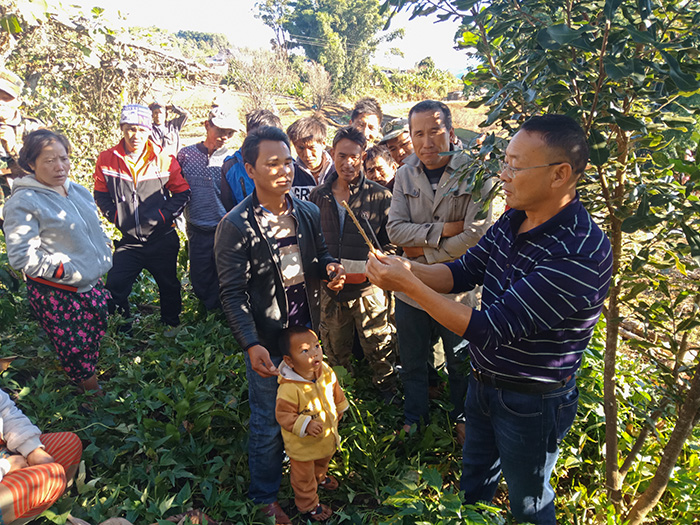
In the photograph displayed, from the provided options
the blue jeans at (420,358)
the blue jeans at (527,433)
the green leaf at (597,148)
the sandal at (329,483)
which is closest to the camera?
the green leaf at (597,148)

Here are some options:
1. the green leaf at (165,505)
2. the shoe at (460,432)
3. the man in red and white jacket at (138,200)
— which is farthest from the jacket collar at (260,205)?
the man in red and white jacket at (138,200)

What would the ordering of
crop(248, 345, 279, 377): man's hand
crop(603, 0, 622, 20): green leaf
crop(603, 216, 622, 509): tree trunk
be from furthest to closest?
crop(248, 345, 279, 377): man's hand, crop(603, 216, 622, 509): tree trunk, crop(603, 0, 622, 20): green leaf

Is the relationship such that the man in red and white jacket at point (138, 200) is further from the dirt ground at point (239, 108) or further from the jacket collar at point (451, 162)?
the dirt ground at point (239, 108)

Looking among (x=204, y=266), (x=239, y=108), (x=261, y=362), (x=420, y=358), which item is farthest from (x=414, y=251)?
(x=239, y=108)

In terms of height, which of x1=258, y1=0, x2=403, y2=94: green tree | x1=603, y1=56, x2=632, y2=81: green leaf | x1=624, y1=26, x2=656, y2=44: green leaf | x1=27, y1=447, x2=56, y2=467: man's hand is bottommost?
x1=27, y1=447, x2=56, y2=467: man's hand

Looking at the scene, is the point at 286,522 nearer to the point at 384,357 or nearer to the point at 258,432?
the point at 258,432

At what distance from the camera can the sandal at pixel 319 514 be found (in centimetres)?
245

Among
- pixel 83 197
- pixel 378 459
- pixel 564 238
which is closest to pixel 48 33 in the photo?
pixel 83 197

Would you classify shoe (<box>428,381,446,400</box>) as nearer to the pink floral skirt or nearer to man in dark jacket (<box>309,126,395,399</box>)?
man in dark jacket (<box>309,126,395,399</box>)

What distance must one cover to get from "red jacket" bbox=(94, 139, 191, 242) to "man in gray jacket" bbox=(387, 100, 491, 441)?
221 cm

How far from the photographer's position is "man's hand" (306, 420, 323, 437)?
223 cm

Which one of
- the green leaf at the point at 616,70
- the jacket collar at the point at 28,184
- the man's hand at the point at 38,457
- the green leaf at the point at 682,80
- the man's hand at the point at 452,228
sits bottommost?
the man's hand at the point at 38,457

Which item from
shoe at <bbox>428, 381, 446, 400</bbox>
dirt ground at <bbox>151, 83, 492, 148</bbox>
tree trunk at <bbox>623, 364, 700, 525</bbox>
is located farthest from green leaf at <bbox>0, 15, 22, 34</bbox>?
dirt ground at <bbox>151, 83, 492, 148</bbox>

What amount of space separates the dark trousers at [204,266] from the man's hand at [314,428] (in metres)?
2.55
